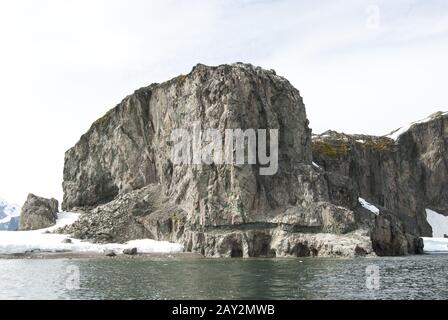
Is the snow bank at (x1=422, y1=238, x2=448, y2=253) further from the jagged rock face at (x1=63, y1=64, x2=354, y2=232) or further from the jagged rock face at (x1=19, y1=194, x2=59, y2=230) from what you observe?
the jagged rock face at (x1=19, y1=194, x2=59, y2=230)

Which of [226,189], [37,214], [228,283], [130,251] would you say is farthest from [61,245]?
[228,283]

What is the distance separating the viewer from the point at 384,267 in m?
71.4

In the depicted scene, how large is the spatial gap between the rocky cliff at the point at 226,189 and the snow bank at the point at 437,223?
64.9m

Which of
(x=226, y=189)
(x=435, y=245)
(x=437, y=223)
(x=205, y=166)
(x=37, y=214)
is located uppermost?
(x=205, y=166)

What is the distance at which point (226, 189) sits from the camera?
114500mm

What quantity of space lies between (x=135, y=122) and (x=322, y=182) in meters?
56.6

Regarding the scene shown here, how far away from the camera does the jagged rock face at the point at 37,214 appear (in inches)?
5108

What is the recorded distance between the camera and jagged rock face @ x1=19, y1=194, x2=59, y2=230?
426 ft

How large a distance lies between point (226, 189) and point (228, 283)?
61784 mm

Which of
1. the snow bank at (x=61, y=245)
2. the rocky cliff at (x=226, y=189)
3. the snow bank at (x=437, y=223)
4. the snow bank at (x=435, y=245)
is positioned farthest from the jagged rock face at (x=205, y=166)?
the snow bank at (x=437, y=223)

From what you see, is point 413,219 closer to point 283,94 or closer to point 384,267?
point 283,94

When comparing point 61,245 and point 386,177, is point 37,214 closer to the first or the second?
point 61,245
